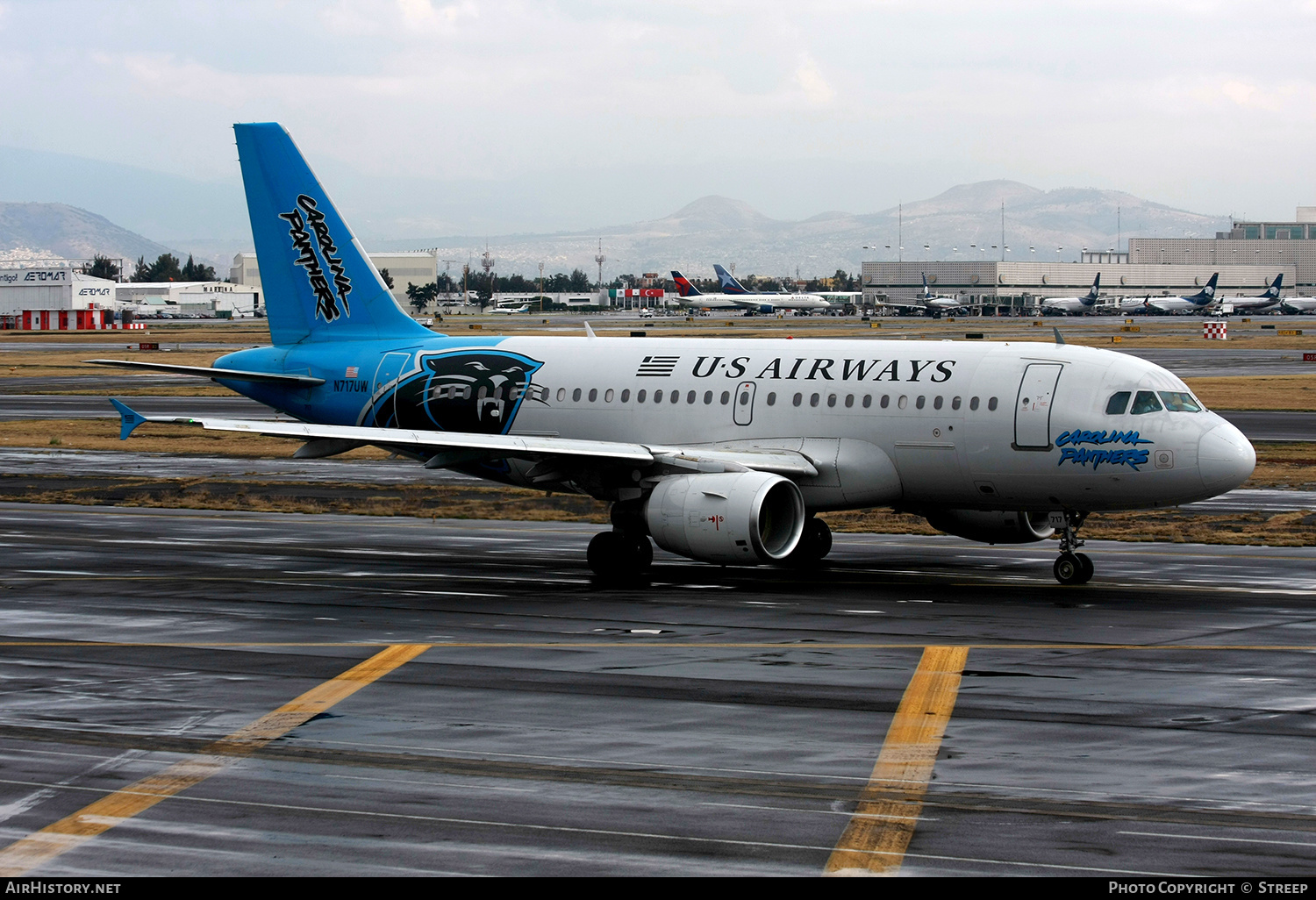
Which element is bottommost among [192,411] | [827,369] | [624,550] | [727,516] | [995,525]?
[624,550]

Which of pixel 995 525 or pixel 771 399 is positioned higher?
pixel 771 399

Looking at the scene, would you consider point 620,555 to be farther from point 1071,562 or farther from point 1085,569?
point 1085,569

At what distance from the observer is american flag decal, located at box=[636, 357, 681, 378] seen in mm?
33375

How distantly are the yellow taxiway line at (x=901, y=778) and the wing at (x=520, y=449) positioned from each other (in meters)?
8.22

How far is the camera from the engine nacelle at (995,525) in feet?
103

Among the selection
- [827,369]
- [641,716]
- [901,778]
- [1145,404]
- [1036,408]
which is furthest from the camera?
[827,369]

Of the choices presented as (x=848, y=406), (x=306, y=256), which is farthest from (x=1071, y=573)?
(x=306, y=256)

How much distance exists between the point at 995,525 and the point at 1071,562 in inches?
87.1

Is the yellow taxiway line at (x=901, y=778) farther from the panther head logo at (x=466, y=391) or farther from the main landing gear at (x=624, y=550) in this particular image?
the panther head logo at (x=466, y=391)

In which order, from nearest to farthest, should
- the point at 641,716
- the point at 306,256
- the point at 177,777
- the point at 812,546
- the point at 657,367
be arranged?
the point at 177,777
the point at 641,716
the point at 812,546
the point at 657,367
the point at 306,256

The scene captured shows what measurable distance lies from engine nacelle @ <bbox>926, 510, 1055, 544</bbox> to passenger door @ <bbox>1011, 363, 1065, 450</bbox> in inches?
103

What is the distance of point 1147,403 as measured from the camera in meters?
28.5

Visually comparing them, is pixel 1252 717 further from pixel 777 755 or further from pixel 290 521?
pixel 290 521

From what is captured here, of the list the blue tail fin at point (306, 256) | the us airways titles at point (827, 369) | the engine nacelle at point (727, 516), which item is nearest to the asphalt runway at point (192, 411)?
the blue tail fin at point (306, 256)
